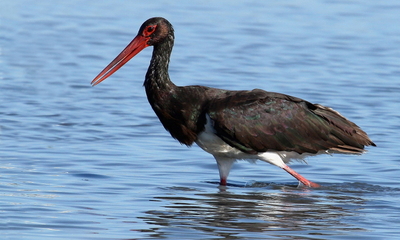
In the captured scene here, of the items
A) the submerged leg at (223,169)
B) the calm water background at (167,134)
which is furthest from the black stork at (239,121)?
the calm water background at (167,134)

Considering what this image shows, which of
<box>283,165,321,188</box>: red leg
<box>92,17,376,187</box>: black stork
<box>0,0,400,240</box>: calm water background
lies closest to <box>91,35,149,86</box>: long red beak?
<box>92,17,376,187</box>: black stork

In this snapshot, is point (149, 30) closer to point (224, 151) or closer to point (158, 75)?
point (158, 75)

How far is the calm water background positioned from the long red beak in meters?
1.02

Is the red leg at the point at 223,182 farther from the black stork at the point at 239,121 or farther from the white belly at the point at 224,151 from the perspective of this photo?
the white belly at the point at 224,151

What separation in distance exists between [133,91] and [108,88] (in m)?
Answer: 0.52

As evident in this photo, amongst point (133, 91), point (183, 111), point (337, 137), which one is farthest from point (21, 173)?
point (133, 91)

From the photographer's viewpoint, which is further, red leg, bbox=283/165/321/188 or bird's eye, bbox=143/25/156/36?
bird's eye, bbox=143/25/156/36

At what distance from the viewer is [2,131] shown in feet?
38.8

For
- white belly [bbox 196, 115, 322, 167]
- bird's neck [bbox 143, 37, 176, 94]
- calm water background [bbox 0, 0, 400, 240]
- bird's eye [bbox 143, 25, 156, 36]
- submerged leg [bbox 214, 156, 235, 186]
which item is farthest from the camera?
bird's eye [bbox 143, 25, 156, 36]

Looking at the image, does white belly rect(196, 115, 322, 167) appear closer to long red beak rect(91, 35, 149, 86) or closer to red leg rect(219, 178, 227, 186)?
red leg rect(219, 178, 227, 186)

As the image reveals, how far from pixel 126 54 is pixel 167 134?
7.37ft

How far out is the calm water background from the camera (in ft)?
26.5

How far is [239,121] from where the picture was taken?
9.34 meters

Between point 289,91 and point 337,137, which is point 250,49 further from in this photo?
point 337,137
